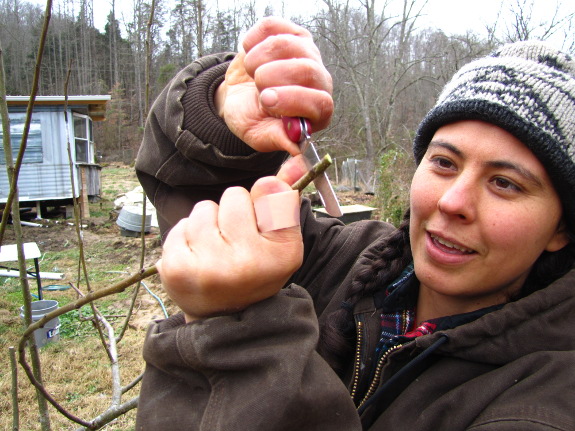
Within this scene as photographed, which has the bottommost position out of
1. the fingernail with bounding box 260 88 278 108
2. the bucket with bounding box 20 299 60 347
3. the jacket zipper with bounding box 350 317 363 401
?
the bucket with bounding box 20 299 60 347

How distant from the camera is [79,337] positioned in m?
5.41

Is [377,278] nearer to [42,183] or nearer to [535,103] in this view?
[535,103]

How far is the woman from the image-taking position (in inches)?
35.7

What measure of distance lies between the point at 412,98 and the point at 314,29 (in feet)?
41.2

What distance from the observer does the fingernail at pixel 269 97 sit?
3.59 ft

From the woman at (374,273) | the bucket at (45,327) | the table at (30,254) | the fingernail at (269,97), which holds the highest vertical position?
the fingernail at (269,97)

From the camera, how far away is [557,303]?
3.73 feet

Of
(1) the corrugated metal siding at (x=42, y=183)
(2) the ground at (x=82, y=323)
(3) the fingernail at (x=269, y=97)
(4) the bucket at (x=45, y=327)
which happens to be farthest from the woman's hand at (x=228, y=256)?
(1) the corrugated metal siding at (x=42, y=183)

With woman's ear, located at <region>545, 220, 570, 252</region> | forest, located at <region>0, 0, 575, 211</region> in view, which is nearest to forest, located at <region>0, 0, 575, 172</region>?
forest, located at <region>0, 0, 575, 211</region>

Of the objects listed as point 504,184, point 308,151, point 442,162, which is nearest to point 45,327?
point 308,151

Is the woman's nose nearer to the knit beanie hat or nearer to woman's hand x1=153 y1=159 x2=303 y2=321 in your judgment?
the knit beanie hat

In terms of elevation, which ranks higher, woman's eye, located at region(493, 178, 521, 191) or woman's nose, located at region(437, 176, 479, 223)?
woman's eye, located at region(493, 178, 521, 191)

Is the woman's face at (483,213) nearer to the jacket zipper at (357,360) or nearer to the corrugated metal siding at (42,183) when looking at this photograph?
the jacket zipper at (357,360)

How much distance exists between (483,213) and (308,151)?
0.54 m
